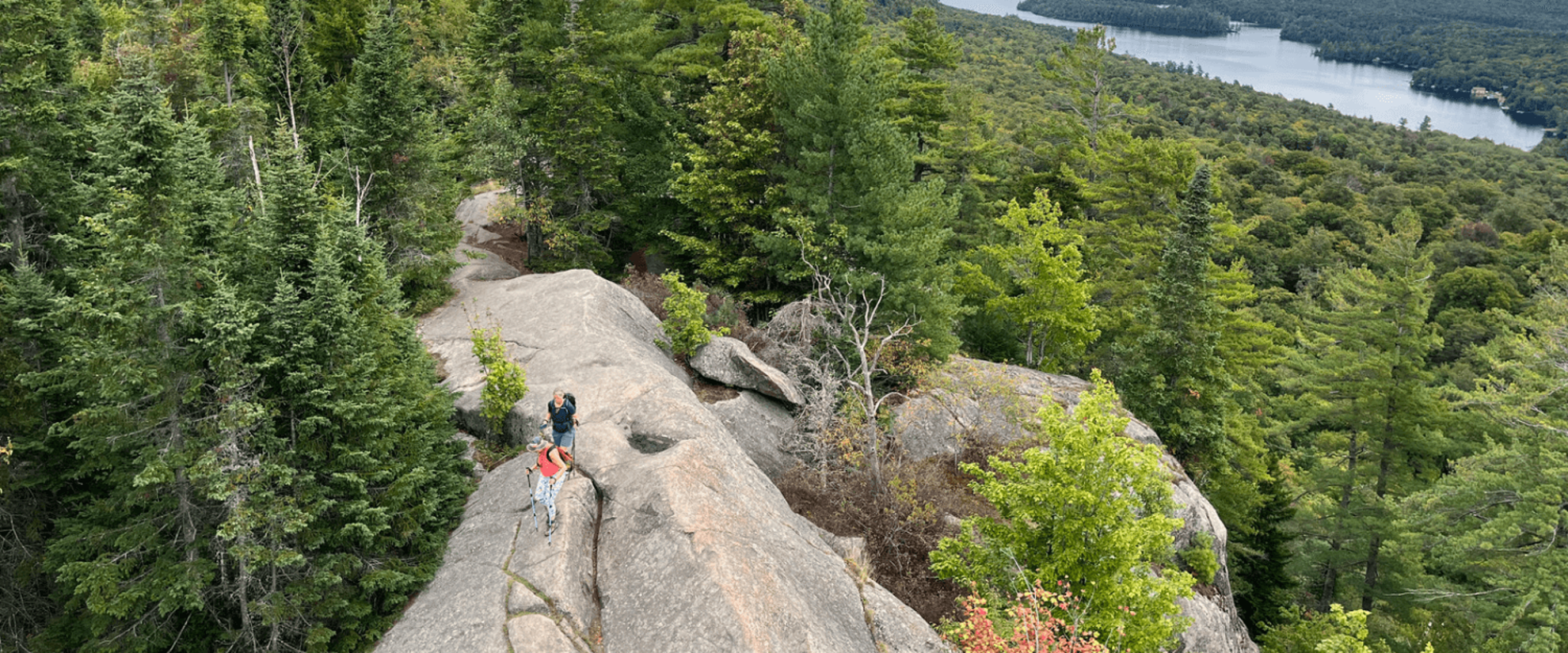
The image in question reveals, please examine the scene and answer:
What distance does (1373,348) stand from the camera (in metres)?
30.8

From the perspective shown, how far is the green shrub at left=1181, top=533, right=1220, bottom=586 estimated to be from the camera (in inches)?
824

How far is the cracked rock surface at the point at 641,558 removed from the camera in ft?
36.9

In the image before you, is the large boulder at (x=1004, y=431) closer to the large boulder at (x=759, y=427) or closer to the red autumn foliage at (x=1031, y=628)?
the large boulder at (x=759, y=427)

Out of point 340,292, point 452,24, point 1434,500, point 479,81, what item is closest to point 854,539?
point 340,292

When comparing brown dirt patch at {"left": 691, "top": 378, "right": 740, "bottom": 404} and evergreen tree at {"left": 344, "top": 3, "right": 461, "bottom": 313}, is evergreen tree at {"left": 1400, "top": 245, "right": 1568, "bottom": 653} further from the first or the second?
evergreen tree at {"left": 344, "top": 3, "right": 461, "bottom": 313}

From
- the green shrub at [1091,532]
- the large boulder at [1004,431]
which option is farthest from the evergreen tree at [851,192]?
the green shrub at [1091,532]

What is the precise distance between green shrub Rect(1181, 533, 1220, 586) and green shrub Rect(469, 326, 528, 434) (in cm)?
1796

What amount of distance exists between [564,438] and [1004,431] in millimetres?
14465

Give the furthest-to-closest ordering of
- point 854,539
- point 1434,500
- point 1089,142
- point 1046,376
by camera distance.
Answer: point 1089,142
point 1046,376
point 1434,500
point 854,539

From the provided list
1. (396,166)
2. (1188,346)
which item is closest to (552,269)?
(396,166)

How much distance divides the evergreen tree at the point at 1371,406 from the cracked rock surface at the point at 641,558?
25576mm

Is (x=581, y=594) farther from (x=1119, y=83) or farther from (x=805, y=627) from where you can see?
(x=1119, y=83)

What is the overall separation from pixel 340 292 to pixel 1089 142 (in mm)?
41609

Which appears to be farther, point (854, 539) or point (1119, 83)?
point (1119, 83)
